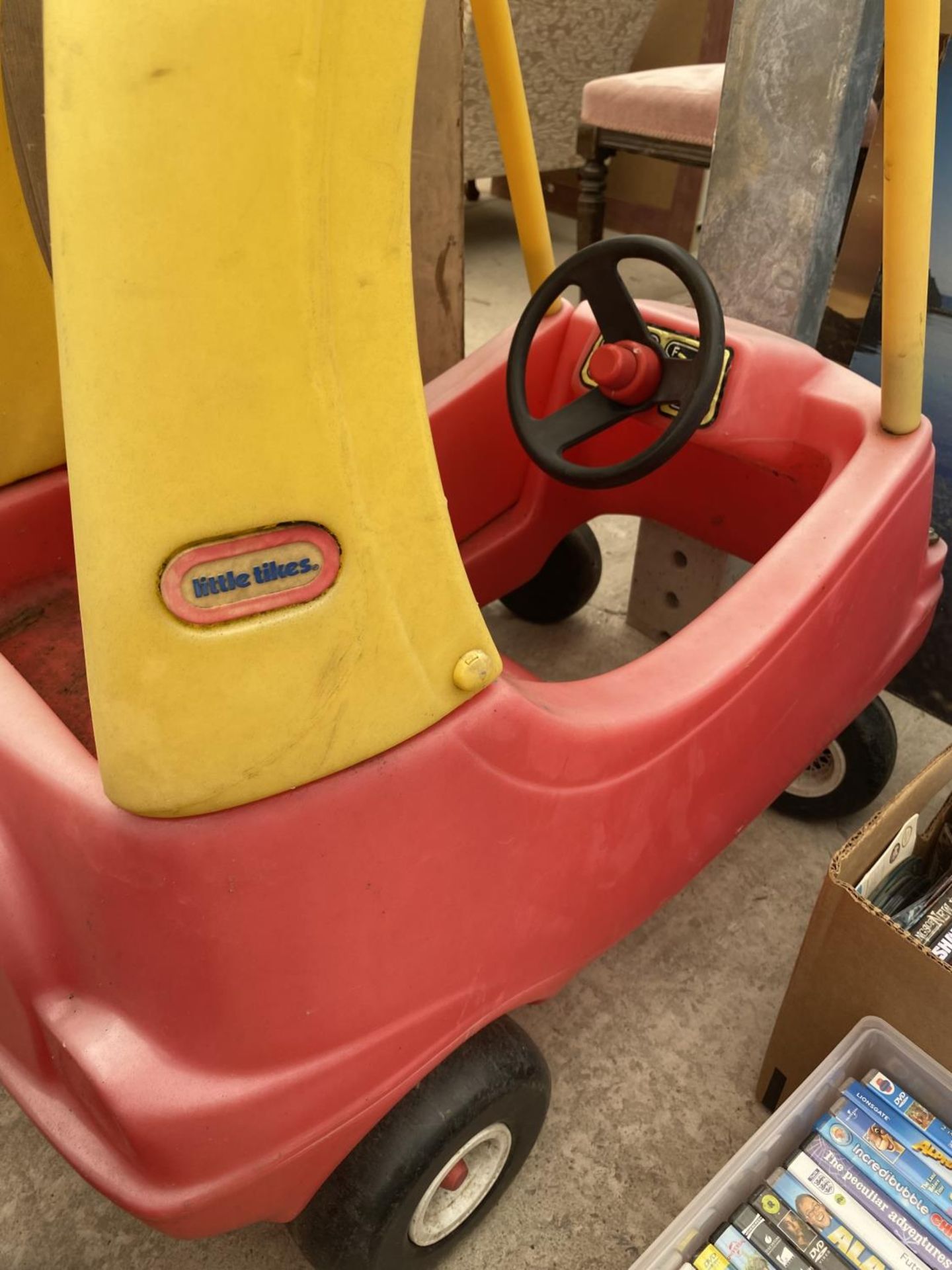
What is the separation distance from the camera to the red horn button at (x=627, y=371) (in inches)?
35.3

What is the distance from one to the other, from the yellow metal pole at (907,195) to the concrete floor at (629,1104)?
0.42 metres

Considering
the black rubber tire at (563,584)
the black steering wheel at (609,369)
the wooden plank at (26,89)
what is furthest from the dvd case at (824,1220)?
the wooden plank at (26,89)

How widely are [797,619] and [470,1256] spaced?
57 centimetres

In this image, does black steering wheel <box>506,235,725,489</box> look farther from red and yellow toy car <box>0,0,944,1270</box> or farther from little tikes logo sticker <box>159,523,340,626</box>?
little tikes logo sticker <box>159,523,340,626</box>

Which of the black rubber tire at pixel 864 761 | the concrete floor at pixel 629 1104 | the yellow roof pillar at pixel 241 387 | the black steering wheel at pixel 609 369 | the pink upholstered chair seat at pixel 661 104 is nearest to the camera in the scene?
the yellow roof pillar at pixel 241 387

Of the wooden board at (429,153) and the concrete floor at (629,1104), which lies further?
the wooden board at (429,153)

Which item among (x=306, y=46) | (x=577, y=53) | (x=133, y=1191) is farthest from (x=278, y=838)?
(x=577, y=53)

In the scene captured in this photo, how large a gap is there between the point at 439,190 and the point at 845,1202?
1249mm

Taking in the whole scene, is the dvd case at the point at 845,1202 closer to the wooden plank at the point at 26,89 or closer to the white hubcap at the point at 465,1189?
the white hubcap at the point at 465,1189

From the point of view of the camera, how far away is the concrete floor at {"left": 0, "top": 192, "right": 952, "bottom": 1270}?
0.74 metres

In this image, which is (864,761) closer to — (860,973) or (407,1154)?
(860,973)

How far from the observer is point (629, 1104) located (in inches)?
32.9

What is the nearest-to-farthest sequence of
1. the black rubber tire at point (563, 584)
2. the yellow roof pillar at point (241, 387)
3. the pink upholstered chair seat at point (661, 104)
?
the yellow roof pillar at point (241, 387) < the black rubber tire at point (563, 584) < the pink upholstered chair seat at point (661, 104)

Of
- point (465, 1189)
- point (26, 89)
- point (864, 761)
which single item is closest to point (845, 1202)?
point (465, 1189)
